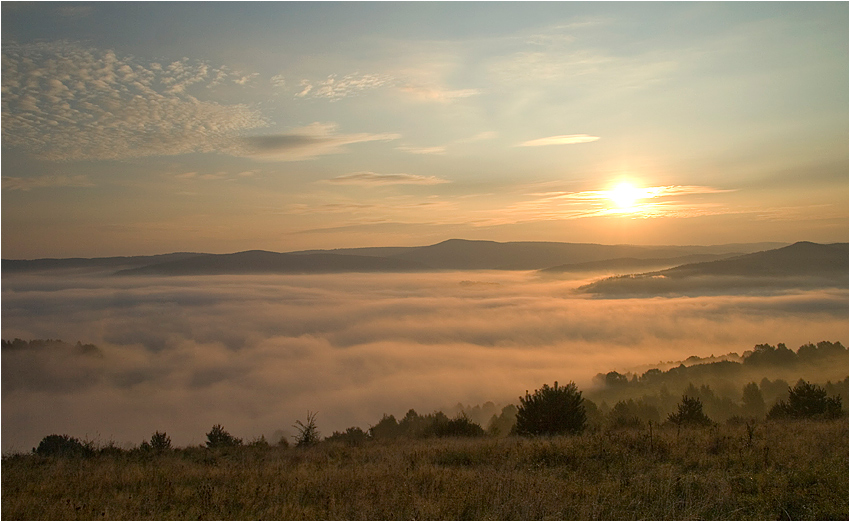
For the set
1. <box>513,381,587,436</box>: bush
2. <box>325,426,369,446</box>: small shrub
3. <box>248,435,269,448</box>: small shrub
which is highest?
<box>513,381,587,436</box>: bush

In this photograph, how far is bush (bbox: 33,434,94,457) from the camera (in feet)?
41.6

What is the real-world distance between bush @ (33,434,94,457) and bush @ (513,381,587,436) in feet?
37.9

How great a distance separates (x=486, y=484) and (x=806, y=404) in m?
18.1

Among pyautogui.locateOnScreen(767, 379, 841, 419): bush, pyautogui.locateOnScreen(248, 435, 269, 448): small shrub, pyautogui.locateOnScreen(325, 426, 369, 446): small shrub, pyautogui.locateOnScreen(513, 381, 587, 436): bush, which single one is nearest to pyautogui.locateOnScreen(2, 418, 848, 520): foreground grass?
pyautogui.locateOnScreen(248, 435, 269, 448): small shrub

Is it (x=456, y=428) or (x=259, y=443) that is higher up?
(x=259, y=443)

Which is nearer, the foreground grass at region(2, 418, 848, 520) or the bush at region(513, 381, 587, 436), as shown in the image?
the foreground grass at region(2, 418, 848, 520)

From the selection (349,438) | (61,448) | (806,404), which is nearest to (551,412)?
(349,438)

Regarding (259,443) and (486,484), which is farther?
(259,443)

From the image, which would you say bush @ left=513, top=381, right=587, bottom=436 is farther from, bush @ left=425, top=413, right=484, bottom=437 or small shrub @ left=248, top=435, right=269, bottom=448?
small shrub @ left=248, top=435, right=269, bottom=448

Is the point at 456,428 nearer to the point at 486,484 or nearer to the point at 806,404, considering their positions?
the point at 486,484

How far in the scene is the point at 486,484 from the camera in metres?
7.34

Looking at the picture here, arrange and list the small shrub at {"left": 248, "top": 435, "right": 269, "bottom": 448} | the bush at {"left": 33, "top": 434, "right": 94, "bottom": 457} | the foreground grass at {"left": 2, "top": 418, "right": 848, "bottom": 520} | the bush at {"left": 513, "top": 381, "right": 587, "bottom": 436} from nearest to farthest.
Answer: the foreground grass at {"left": 2, "top": 418, "right": 848, "bottom": 520}, the bush at {"left": 33, "top": 434, "right": 94, "bottom": 457}, the small shrub at {"left": 248, "top": 435, "right": 269, "bottom": 448}, the bush at {"left": 513, "top": 381, "right": 587, "bottom": 436}

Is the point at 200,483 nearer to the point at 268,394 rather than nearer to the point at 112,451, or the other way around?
the point at 112,451

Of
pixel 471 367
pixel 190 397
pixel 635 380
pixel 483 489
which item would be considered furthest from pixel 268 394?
pixel 483 489
